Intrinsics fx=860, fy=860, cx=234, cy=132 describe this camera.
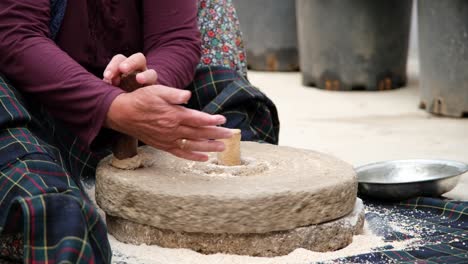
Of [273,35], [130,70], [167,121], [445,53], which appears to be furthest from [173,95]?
[273,35]

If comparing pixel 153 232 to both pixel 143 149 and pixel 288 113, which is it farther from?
pixel 288 113

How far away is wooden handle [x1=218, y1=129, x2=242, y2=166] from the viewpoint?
7.31 feet

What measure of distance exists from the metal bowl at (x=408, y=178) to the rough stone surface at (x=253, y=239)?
1.71ft

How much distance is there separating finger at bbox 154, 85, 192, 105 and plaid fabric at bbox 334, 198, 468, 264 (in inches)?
21.6

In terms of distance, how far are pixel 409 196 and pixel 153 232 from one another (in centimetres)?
93

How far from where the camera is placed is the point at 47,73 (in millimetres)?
2150

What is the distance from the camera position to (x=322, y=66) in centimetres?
592

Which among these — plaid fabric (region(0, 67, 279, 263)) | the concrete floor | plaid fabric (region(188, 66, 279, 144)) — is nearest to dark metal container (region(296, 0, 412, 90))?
the concrete floor

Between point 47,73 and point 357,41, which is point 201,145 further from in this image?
point 357,41

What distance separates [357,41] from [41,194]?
4.12 metres

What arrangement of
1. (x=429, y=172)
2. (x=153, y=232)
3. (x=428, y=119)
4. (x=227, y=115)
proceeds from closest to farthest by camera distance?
(x=153, y=232) → (x=227, y=115) → (x=429, y=172) → (x=428, y=119)

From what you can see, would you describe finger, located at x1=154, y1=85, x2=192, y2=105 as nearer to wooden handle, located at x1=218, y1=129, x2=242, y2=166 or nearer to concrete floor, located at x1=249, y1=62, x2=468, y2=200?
wooden handle, located at x1=218, y1=129, x2=242, y2=166

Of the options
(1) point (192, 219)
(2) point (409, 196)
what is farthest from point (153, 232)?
(2) point (409, 196)

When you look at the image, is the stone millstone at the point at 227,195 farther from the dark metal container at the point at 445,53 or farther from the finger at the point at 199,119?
the dark metal container at the point at 445,53
